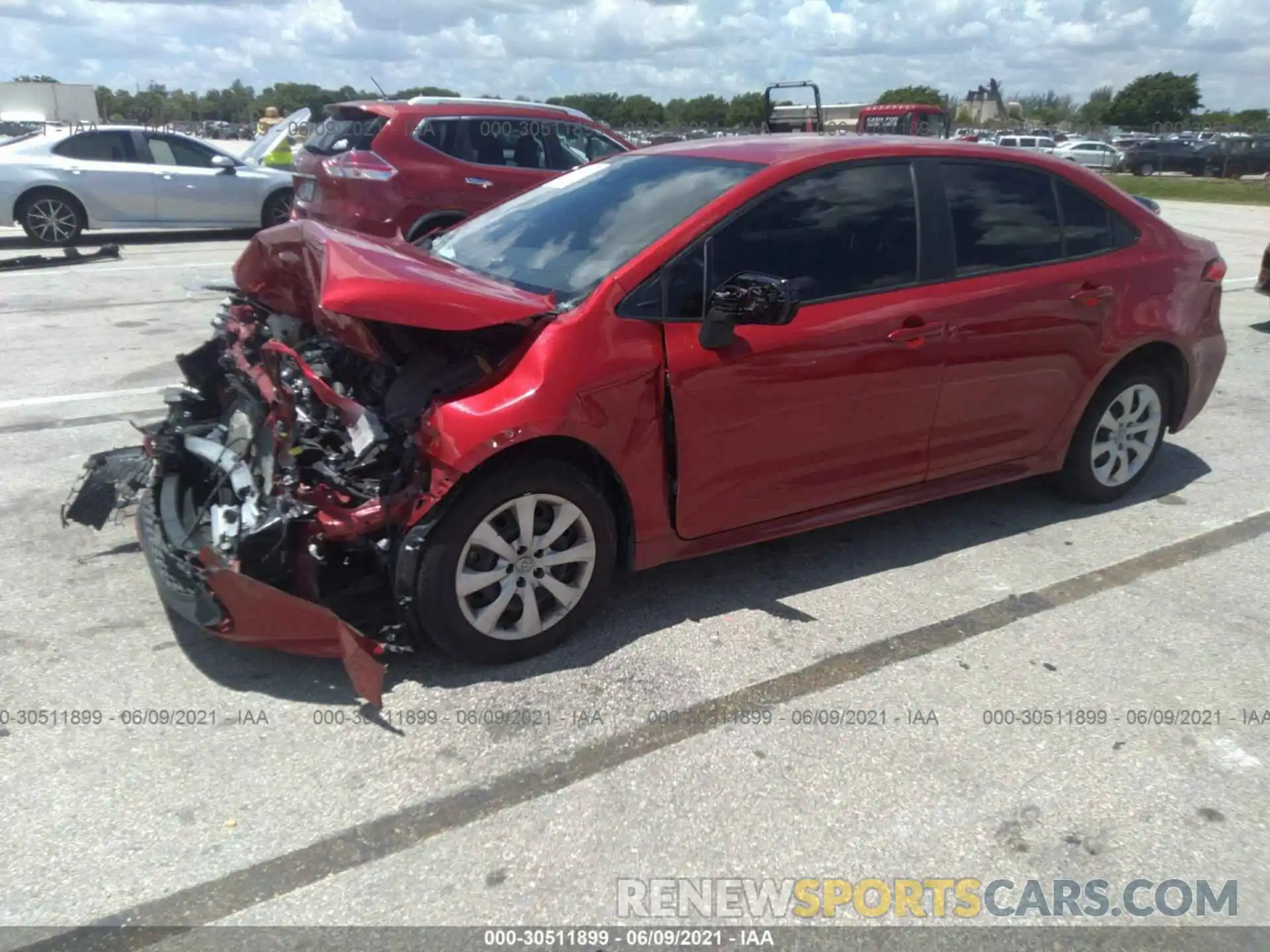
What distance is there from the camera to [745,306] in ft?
11.7

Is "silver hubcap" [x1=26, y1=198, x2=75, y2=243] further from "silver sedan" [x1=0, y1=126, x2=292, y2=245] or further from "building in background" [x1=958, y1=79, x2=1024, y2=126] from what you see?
"building in background" [x1=958, y1=79, x2=1024, y2=126]

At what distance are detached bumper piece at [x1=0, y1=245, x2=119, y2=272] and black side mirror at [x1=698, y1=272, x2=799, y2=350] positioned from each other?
34.9 ft

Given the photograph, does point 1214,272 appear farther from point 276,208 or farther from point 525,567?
point 276,208

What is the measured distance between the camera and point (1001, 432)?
4.59 m

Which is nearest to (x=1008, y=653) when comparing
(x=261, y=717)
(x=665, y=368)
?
(x=665, y=368)

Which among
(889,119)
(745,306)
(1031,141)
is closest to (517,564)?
(745,306)

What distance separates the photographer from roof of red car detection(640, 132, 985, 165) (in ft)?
13.4

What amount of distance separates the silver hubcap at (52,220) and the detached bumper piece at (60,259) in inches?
19.3

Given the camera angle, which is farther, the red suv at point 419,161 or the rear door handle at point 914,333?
the red suv at point 419,161

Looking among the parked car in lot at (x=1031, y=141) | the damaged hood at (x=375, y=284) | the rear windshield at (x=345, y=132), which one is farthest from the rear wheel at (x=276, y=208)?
the parked car in lot at (x=1031, y=141)

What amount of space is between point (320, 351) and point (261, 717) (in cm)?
140

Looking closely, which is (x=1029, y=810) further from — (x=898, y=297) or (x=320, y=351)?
(x=320, y=351)

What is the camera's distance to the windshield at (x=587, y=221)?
3.81m

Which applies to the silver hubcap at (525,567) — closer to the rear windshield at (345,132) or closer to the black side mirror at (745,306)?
the black side mirror at (745,306)
